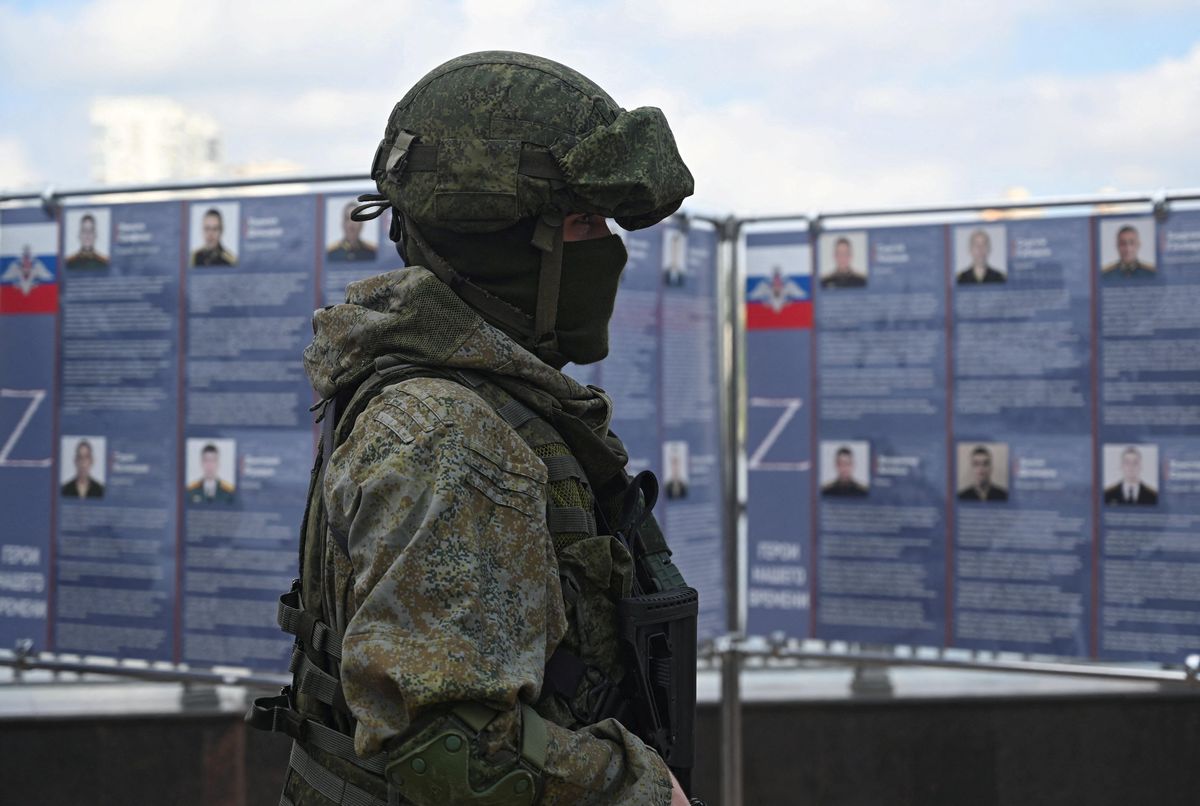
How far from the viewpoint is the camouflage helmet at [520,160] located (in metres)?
1.69

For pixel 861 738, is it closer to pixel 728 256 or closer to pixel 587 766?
pixel 728 256

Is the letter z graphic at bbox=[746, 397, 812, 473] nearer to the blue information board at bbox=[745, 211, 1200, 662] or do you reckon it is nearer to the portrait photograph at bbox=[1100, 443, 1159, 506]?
the blue information board at bbox=[745, 211, 1200, 662]

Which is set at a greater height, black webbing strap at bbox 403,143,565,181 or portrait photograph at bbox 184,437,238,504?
black webbing strap at bbox 403,143,565,181

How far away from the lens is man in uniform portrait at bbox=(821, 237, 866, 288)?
3.97m

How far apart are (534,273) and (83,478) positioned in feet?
8.34

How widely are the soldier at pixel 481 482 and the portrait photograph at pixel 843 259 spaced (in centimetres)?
220

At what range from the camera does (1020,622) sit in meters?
3.79

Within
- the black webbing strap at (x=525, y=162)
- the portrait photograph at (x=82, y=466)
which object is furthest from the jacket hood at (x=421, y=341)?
the portrait photograph at (x=82, y=466)

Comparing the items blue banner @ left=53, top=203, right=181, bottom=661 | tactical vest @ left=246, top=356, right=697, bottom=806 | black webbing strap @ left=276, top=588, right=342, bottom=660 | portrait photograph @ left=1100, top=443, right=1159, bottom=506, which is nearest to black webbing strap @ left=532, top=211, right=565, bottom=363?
tactical vest @ left=246, top=356, right=697, bottom=806

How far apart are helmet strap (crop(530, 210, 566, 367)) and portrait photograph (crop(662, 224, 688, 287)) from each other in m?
2.17

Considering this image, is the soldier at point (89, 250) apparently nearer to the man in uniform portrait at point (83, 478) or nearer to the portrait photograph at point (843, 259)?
the man in uniform portrait at point (83, 478)

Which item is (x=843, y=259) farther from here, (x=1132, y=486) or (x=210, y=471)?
(x=210, y=471)

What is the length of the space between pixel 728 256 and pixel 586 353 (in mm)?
2333

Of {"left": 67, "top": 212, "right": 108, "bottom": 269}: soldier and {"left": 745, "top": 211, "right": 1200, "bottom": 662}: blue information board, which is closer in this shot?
{"left": 745, "top": 211, "right": 1200, "bottom": 662}: blue information board
